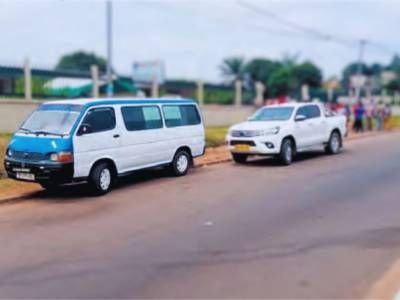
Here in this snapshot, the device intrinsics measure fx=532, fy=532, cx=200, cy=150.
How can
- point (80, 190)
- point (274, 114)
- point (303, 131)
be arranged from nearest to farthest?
point (80, 190), point (303, 131), point (274, 114)

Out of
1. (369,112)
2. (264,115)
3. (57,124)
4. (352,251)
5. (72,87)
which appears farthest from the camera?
(369,112)

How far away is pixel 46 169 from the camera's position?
32.3ft

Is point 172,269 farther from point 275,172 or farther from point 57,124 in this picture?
point 275,172

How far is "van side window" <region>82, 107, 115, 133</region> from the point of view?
10484 millimetres

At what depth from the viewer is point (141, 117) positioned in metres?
11.8

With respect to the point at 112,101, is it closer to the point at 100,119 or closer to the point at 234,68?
the point at 100,119

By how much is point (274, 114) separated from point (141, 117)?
5.74m

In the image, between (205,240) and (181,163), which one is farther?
(181,163)

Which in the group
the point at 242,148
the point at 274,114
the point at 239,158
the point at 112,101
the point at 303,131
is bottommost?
the point at 239,158

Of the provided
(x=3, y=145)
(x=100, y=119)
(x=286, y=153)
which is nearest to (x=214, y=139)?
(x=286, y=153)

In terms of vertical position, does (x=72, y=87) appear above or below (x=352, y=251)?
above

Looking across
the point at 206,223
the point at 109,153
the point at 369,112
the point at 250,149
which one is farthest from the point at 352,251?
the point at 369,112

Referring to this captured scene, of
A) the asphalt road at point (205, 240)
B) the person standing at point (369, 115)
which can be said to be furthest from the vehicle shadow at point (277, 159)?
the person standing at point (369, 115)

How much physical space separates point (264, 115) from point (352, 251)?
397 inches
